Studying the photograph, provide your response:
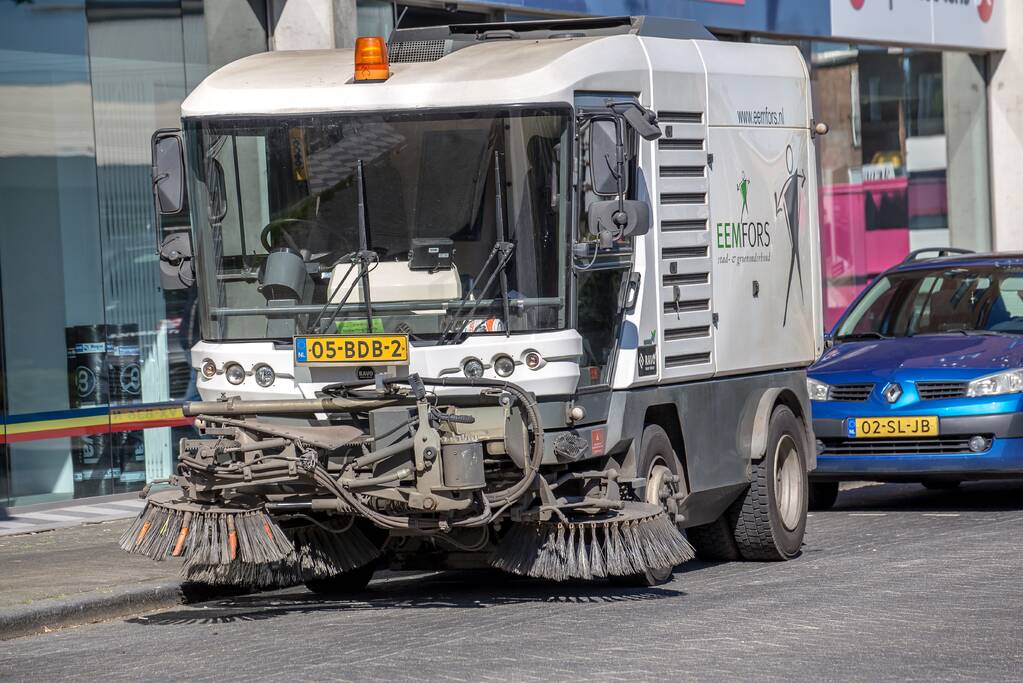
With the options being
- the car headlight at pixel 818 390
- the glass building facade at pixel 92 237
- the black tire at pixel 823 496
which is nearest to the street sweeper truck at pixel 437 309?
the car headlight at pixel 818 390

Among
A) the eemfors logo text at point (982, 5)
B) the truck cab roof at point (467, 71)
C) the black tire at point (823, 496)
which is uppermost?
the eemfors logo text at point (982, 5)

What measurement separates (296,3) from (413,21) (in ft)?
5.22

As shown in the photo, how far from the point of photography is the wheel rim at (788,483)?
423 inches

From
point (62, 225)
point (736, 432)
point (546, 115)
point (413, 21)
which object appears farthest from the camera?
point (413, 21)

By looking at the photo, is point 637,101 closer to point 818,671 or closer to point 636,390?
point 636,390

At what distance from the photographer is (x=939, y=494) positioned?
46.5ft

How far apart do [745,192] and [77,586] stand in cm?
430

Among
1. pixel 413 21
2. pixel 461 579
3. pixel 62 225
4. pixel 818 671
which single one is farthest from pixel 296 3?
pixel 818 671

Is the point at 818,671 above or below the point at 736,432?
below

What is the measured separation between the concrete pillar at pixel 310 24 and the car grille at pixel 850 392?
16.7ft

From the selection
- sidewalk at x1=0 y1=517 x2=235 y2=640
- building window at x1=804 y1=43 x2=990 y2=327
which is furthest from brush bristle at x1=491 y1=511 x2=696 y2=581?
building window at x1=804 y1=43 x2=990 y2=327

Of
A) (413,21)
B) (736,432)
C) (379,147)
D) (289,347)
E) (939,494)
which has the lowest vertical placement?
(939,494)

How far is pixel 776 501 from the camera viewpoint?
1060 cm

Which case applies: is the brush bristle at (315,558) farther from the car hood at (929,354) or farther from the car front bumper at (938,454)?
the car hood at (929,354)
